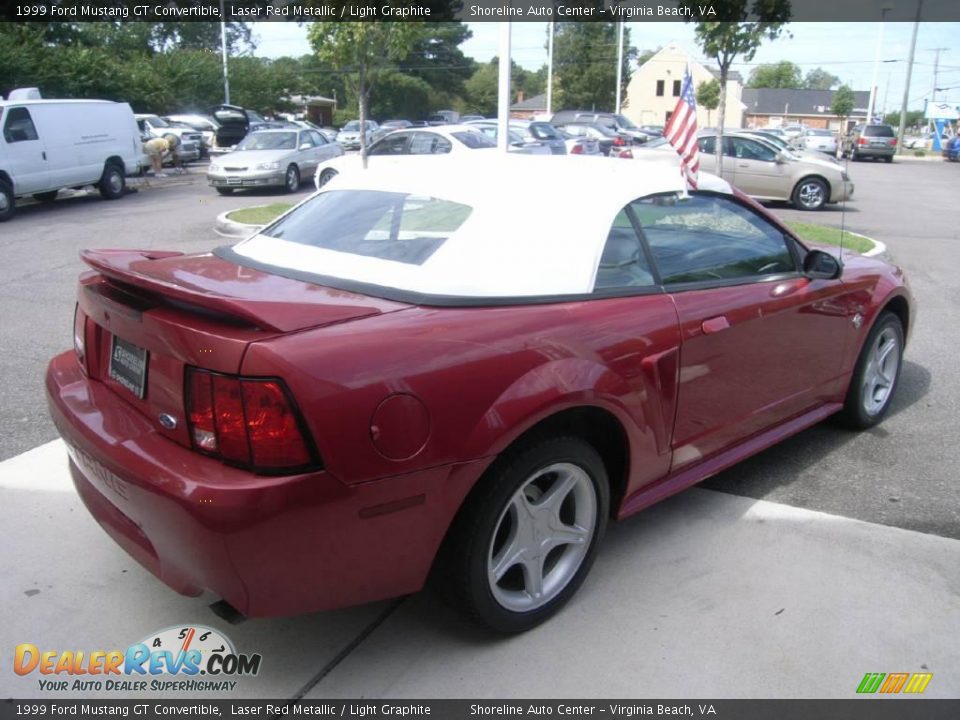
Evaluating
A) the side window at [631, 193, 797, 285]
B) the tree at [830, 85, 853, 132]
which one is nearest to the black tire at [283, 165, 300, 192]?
the tree at [830, 85, 853, 132]

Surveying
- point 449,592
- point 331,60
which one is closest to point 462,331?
point 449,592

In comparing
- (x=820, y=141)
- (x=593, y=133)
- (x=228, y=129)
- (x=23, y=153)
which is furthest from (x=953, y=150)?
(x=23, y=153)

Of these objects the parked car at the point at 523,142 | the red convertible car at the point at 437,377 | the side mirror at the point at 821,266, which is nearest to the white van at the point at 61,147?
the parked car at the point at 523,142

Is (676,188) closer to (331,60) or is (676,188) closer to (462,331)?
(462,331)

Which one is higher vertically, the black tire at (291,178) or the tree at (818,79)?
the tree at (818,79)

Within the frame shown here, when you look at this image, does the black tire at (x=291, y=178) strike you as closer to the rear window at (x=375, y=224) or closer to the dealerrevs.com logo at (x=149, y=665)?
the rear window at (x=375, y=224)

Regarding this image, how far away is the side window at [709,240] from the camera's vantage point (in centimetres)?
331

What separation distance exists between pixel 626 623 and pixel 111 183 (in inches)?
640

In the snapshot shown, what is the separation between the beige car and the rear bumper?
49.8 feet

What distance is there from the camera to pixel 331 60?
45.6 ft

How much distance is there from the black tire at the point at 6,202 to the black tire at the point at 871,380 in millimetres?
13654

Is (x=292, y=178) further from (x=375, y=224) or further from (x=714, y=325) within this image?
(x=714, y=325)

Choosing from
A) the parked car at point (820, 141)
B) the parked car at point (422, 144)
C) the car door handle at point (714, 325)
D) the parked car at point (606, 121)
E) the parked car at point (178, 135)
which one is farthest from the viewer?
the parked car at point (820, 141)

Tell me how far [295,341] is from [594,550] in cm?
146
